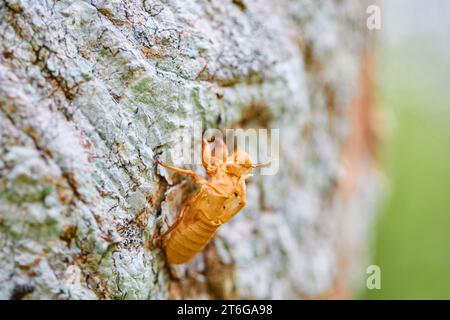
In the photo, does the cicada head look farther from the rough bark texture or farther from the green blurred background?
the green blurred background

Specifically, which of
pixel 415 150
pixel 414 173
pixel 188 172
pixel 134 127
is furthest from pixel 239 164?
pixel 415 150

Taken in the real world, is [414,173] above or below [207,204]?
below

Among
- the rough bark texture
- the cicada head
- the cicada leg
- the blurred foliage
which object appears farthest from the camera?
the blurred foliage

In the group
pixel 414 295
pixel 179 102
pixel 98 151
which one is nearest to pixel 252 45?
pixel 179 102

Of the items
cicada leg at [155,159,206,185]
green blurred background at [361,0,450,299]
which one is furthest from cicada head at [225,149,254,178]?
green blurred background at [361,0,450,299]

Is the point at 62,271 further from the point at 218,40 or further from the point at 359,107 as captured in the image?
the point at 359,107

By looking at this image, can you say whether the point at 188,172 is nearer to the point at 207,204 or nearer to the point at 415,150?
the point at 207,204

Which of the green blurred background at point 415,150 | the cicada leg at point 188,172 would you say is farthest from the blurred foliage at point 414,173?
the cicada leg at point 188,172
